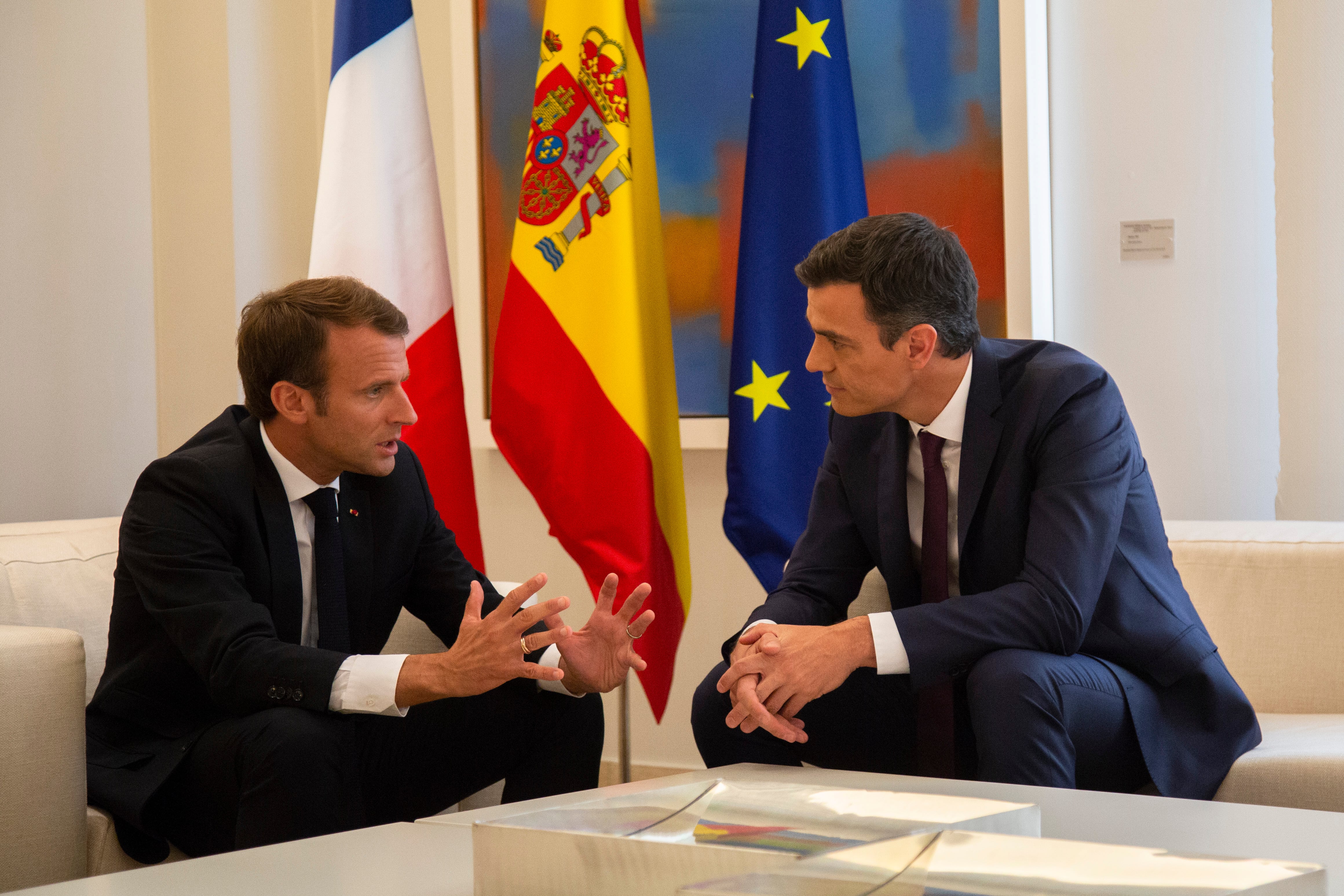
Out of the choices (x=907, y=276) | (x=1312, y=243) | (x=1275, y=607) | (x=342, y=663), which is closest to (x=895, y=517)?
(x=907, y=276)

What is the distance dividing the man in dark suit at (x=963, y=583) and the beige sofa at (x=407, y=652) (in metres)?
0.15

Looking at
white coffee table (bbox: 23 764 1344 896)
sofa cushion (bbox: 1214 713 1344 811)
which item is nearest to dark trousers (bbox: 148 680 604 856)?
white coffee table (bbox: 23 764 1344 896)

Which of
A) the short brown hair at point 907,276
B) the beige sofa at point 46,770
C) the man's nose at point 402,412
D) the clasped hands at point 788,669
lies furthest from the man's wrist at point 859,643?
the beige sofa at point 46,770

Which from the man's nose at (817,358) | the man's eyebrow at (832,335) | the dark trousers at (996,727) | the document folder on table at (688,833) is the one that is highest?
the man's eyebrow at (832,335)

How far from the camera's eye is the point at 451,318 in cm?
293

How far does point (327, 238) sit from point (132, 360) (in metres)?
0.94

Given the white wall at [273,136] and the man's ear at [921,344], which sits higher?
the white wall at [273,136]

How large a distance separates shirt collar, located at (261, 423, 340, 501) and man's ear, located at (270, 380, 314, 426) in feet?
0.20

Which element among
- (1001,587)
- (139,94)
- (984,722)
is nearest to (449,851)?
(984,722)

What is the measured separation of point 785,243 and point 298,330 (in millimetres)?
1142

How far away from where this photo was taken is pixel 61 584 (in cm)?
216

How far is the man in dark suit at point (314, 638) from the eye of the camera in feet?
5.88

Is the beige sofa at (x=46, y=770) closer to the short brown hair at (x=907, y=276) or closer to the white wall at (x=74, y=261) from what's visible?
the short brown hair at (x=907, y=276)

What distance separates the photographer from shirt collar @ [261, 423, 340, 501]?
2.06 m
